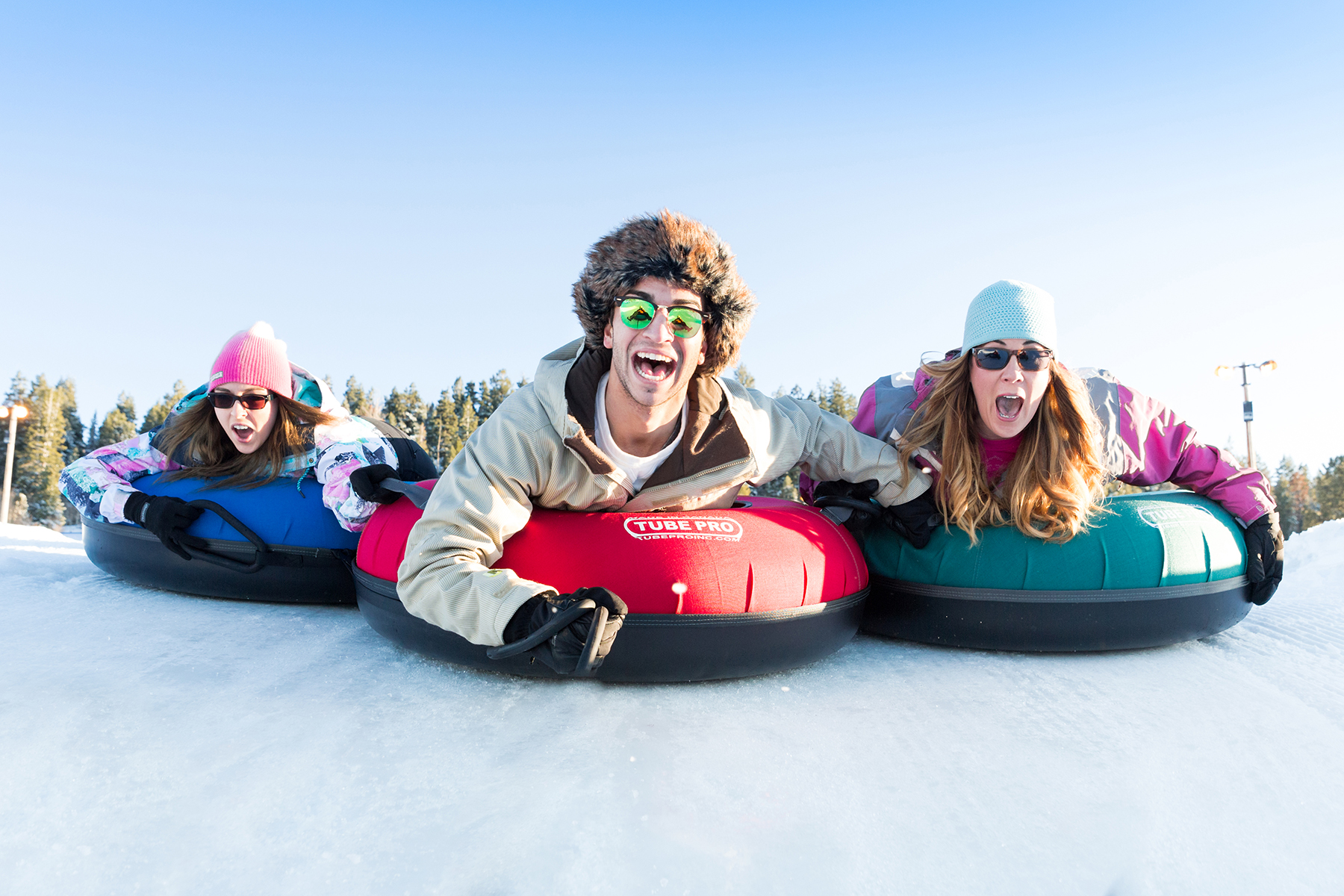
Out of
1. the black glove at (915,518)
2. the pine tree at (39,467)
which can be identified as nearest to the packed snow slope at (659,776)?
the black glove at (915,518)

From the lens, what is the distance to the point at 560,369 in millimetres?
2582

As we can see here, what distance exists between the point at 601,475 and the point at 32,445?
5678cm

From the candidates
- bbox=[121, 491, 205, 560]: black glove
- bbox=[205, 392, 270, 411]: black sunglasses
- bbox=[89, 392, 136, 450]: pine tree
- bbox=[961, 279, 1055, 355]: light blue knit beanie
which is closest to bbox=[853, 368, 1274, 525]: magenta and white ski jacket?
bbox=[961, 279, 1055, 355]: light blue knit beanie

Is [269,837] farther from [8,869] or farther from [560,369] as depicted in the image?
[560,369]

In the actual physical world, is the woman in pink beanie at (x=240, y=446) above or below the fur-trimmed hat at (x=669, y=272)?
below

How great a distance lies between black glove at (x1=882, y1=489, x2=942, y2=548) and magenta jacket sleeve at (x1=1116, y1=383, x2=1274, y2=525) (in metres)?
0.83

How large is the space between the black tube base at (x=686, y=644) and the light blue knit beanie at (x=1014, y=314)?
1.16m

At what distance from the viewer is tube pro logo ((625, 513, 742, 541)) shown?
→ 2318 millimetres

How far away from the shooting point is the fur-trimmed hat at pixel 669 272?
2.47 meters

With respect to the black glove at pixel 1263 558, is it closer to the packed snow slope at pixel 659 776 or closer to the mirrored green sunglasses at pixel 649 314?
the packed snow slope at pixel 659 776

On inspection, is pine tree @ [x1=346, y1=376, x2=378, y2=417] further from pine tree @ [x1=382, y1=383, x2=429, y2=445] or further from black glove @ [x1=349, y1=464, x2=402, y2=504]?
black glove @ [x1=349, y1=464, x2=402, y2=504]

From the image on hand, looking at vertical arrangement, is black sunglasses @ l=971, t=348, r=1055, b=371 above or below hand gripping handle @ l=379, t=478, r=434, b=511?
above

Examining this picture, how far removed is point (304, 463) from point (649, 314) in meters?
2.05

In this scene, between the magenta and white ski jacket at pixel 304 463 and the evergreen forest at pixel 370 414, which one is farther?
the evergreen forest at pixel 370 414
